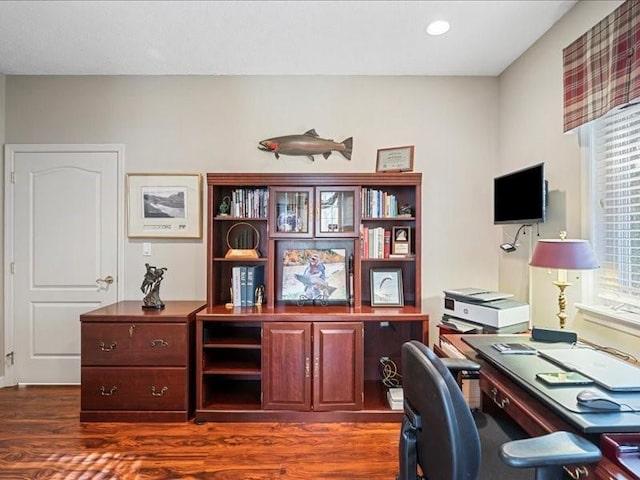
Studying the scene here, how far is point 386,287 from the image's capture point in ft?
9.91

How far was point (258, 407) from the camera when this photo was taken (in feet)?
8.85

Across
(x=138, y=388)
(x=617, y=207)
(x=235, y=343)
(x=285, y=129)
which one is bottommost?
(x=138, y=388)

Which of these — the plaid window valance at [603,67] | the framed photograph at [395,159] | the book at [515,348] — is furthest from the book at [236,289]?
the plaid window valance at [603,67]

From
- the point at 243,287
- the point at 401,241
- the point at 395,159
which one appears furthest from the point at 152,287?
the point at 395,159

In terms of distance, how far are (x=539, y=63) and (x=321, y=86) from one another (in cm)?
160

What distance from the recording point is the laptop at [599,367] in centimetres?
129

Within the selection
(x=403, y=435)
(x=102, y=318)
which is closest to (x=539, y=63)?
(x=403, y=435)

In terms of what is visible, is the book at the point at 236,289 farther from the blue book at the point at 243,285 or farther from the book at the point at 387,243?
the book at the point at 387,243

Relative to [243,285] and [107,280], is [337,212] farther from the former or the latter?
[107,280]

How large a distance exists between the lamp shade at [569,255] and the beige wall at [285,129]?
1264mm

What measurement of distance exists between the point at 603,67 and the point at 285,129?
2131mm

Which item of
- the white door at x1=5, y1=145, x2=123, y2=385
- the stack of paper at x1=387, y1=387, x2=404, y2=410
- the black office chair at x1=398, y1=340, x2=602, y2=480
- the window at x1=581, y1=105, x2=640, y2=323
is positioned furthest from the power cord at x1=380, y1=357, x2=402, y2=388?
the white door at x1=5, y1=145, x2=123, y2=385

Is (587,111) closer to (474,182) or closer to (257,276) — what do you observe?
(474,182)

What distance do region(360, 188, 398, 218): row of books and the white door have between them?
6.80 ft
